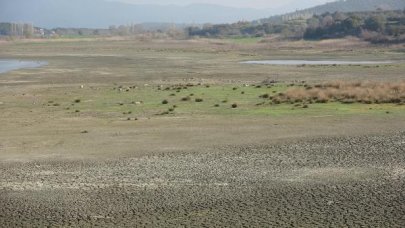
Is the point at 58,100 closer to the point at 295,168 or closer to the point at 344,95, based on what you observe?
the point at 344,95

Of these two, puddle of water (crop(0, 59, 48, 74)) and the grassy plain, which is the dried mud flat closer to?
the grassy plain

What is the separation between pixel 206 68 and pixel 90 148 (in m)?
47.9

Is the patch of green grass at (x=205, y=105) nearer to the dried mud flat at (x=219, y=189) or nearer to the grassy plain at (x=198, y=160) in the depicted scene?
the grassy plain at (x=198, y=160)

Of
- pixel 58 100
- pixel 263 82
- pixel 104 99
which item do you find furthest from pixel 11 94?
pixel 263 82

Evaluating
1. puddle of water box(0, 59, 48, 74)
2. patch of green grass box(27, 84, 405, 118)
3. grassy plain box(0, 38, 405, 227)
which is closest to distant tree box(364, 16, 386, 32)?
puddle of water box(0, 59, 48, 74)

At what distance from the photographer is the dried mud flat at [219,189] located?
557 inches

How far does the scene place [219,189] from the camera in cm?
1648

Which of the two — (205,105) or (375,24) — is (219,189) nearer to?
(205,105)

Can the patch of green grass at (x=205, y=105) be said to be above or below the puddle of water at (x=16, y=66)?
above

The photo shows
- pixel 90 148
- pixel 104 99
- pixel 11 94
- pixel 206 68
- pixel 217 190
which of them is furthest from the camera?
pixel 206 68

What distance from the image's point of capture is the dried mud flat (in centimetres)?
1415

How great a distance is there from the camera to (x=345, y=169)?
18.5 meters

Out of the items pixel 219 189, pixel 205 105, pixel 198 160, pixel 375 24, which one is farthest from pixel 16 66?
pixel 375 24

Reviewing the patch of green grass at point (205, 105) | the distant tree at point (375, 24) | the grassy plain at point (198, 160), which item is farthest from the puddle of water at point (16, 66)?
the distant tree at point (375, 24)
